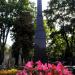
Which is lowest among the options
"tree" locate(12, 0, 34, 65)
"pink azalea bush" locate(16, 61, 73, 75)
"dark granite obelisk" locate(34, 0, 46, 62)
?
"pink azalea bush" locate(16, 61, 73, 75)

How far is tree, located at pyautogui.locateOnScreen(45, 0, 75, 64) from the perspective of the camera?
5209 cm

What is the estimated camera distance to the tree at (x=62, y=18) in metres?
52.1

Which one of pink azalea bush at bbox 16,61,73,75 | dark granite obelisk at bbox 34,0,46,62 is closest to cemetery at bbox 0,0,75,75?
dark granite obelisk at bbox 34,0,46,62

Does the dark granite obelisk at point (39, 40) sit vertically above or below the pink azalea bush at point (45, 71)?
above

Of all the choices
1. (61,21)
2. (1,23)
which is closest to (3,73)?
(61,21)

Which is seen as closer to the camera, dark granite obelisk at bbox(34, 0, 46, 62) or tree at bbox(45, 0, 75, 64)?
dark granite obelisk at bbox(34, 0, 46, 62)

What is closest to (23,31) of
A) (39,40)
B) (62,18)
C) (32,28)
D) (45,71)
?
(32,28)

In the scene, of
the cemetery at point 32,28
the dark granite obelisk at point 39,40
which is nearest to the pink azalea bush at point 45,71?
the dark granite obelisk at point 39,40

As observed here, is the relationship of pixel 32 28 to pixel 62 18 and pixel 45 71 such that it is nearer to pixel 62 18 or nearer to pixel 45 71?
pixel 62 18

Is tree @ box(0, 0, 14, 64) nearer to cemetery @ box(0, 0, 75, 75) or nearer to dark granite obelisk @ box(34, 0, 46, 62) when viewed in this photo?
cemetery @ box(0, 0, 75, 75)

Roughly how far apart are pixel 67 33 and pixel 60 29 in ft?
3.96

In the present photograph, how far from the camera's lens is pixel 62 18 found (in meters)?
52.0

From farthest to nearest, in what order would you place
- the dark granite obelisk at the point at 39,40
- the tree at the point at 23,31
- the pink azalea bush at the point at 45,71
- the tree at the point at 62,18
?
the tree at the point at 23,31 < the tree at the point at 62,18 < the dark granite obelisk at the point at 39,40 < the pink azalea bush at the point at 45,71

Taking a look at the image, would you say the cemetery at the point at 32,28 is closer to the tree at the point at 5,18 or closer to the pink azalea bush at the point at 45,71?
the tree at the point at 5,18
